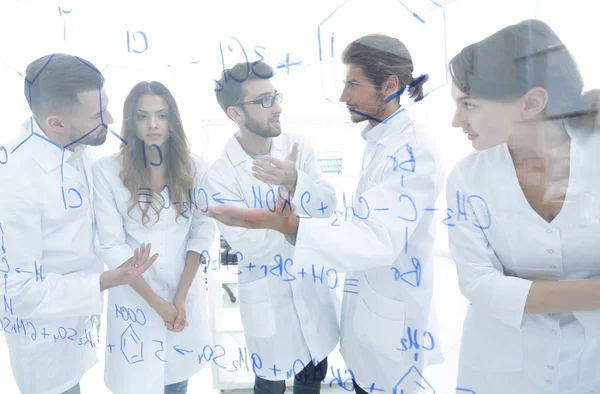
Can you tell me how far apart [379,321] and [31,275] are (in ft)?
1.84

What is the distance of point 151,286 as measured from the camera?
24.3 inches

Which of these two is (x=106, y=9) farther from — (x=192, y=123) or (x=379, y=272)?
(x=379, y=272)

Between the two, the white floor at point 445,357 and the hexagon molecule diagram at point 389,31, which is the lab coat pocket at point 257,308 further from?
the hexagon molecule diagram at point 389,31

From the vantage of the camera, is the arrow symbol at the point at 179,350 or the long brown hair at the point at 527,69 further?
the arrow symbol at the point at 179,350

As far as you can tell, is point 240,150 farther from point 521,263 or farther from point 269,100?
point 521,263

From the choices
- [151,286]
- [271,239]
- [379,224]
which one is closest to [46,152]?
[151,286]

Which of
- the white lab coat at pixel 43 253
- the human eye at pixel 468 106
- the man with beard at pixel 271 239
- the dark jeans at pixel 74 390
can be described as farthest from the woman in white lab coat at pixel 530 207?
the dark jeans at pixel 74 390

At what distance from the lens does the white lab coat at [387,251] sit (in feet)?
1.63

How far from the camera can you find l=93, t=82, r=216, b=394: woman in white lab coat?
57cm

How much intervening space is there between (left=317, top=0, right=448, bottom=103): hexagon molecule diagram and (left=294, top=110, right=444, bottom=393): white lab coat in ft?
0.26

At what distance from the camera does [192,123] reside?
581 millimetres

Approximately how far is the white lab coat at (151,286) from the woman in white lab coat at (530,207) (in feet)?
1.36

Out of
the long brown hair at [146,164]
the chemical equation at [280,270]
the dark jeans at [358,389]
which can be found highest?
the long brown hair at [146,164]

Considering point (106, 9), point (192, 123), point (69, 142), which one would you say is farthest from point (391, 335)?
point (106, 9)
